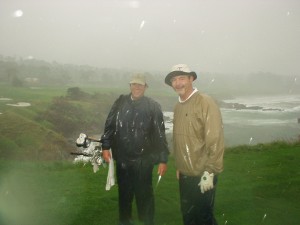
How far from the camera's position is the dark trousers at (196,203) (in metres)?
4.45

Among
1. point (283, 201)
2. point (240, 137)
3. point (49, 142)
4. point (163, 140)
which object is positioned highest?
point (163, 140)

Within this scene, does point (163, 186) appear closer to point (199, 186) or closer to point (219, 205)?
point (219, 205)

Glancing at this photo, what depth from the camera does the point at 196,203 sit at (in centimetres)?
451

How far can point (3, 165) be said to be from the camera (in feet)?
35.5

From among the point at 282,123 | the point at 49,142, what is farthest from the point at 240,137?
the point at 49,142

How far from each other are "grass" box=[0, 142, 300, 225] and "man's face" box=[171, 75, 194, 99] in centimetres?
306

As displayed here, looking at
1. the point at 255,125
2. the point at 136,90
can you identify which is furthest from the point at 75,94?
the point at 136,90

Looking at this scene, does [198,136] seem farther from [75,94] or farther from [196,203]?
[75,94]

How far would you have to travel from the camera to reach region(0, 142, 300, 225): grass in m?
6.44

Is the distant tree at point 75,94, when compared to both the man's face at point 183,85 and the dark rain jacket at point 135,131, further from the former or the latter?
the man's face at point 183,85

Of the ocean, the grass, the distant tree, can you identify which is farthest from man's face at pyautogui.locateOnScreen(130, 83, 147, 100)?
the distant tree

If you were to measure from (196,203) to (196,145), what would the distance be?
0.90m

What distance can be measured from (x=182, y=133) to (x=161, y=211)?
308 centimetres

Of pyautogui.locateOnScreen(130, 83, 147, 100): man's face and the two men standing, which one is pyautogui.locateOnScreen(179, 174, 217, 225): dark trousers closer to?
the two men standing
